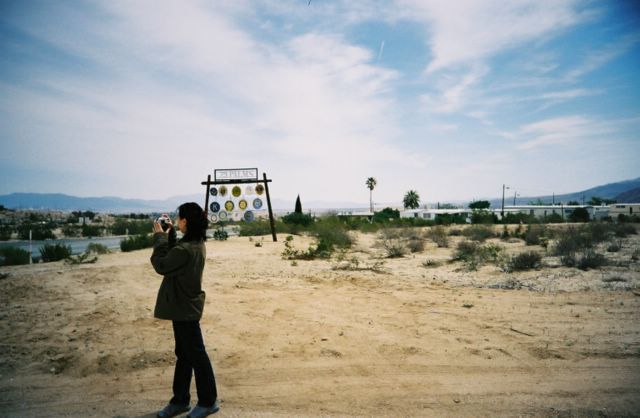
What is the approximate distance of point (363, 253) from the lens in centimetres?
1638

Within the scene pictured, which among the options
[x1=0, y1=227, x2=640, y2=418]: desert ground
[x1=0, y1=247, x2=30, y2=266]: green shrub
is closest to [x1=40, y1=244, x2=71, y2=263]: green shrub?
[x1=0, y1=247, x2=30, y2=266]: green shrub

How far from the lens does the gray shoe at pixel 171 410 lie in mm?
3266

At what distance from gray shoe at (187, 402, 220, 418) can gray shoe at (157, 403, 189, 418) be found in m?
0.17

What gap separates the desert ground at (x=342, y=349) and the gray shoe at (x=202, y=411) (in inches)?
6.9

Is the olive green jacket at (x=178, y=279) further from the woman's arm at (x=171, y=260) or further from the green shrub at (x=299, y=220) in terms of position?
the green shrub at (x=299, y=220)

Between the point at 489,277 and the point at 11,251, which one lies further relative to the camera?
the point at 11,251

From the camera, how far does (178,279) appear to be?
309 centimetres

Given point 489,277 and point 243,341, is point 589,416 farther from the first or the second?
point 489,277

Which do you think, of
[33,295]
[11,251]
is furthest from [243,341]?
[11,251]

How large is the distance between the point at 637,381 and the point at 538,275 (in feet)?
21.5

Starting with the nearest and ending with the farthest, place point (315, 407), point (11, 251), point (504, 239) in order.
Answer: point (315, 407), point (11, 251), point (504, 239)

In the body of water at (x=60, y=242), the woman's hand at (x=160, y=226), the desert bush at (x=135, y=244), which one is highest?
the woman's hand at (x=160, y=226)

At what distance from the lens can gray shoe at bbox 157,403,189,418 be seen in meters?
3.27

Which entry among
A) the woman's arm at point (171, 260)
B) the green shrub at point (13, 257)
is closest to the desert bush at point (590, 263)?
the woman's arm at point (171, 260)
